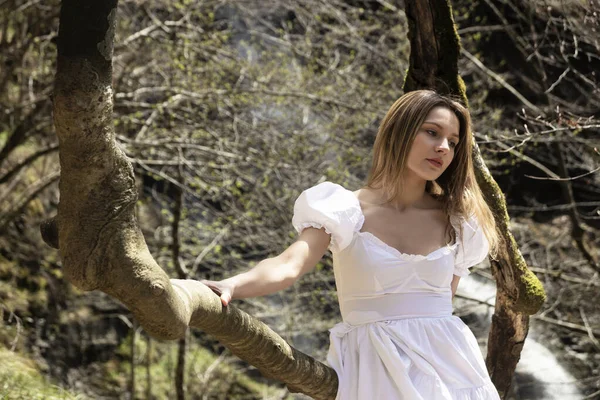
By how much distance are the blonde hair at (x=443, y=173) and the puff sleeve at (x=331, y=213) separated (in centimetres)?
20

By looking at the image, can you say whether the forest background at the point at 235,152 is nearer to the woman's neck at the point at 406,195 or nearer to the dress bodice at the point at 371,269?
the woman's neck at the point at 406,195

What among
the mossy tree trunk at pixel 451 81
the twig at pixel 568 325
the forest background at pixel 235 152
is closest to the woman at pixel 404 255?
the mossy tree trunk at pixel 451 81

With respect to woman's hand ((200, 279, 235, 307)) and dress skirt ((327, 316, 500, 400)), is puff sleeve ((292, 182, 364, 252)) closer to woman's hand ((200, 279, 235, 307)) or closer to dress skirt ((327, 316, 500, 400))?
dress skirt ((327, 316, 500, 400))

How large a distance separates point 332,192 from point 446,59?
3.30ft

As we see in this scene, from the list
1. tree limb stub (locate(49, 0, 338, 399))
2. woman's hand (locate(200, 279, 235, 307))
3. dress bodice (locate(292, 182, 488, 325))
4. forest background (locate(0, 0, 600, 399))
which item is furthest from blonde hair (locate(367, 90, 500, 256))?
forest background (locate(0, 0, 600, 399))

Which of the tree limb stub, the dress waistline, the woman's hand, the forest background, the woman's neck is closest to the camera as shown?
the tree limb stub

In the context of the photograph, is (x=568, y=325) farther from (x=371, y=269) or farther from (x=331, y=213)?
(x=331, y=213)

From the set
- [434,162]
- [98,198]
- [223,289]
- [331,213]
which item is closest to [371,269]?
[331,213]

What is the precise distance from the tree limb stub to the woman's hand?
0.36m

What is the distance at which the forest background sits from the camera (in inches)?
257

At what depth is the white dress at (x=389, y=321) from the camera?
2.38 metres

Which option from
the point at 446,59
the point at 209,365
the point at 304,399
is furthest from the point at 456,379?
the point at 209,365

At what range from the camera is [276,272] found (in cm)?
217

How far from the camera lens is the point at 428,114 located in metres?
2.56
